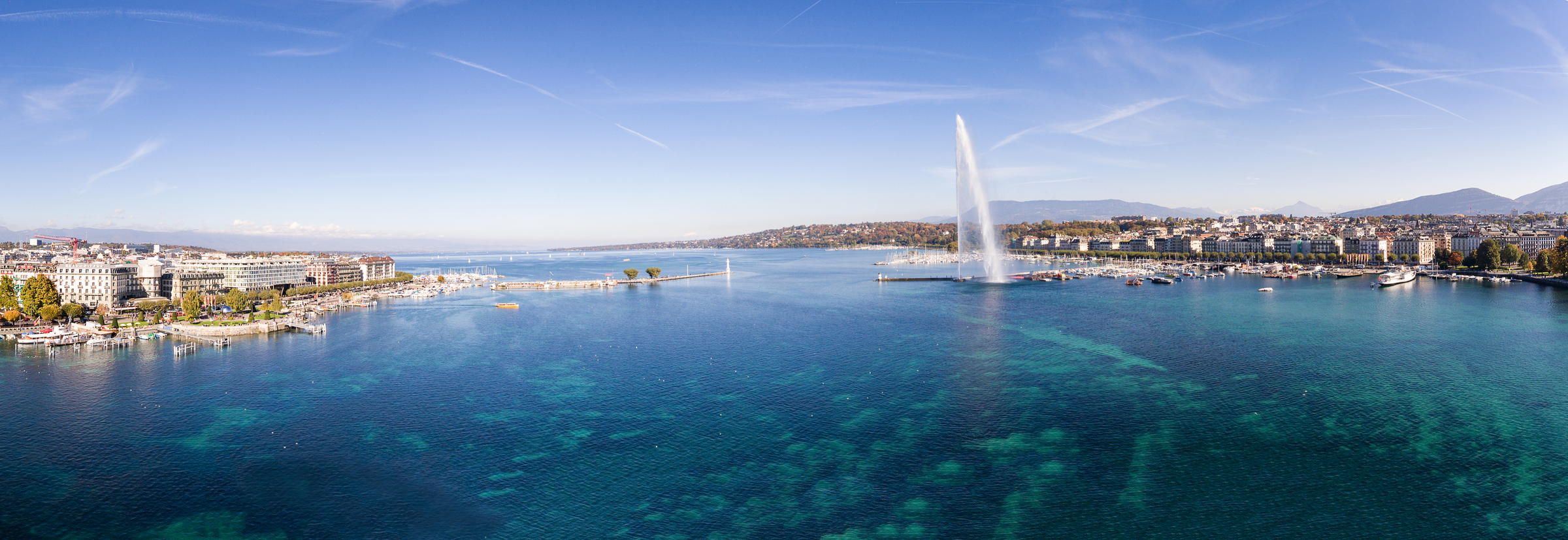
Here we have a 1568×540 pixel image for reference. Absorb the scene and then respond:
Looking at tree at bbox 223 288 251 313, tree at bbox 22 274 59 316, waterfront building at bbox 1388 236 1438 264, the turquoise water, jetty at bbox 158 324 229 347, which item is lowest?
the turquoise water

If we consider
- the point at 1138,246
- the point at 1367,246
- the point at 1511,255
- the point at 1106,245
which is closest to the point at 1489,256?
the point at 1511,255

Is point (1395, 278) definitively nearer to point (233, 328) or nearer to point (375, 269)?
point (233, 328)

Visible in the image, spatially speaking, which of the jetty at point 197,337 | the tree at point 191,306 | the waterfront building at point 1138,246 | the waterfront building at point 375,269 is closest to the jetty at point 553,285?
the waterfront building at point 375,269

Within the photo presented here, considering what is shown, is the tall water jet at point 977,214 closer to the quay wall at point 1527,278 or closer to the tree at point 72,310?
the quay wall at point 1527,278

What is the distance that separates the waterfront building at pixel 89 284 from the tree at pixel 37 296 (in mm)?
7595

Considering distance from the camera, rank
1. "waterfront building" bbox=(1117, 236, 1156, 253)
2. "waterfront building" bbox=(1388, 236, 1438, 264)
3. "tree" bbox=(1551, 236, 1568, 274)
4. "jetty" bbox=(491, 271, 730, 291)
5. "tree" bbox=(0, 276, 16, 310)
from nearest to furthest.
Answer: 1. "tree" bbox=(0, 276, 16, 310)
2. "tree" bbox=(1551, 236, 1568, 274)
3. "jetty" bbox=(491, 271, 730, 291)
4. "waterfront building" bbox=(1388, 236, 1438, 264)
5. "waterfront building" bbox=(1117, 236, 1156, 253)

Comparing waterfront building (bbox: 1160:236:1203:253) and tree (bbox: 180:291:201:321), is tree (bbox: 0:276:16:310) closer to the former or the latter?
tree (bbox: 180:291:201:321)

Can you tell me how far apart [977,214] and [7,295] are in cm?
5827

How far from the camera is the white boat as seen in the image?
54844 mm

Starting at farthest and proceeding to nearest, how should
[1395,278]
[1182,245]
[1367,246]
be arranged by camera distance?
1. [1182,245]
2. [1367,246]
3. [1395,278]

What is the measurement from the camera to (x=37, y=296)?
3541cm

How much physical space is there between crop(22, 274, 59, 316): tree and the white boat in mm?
85289

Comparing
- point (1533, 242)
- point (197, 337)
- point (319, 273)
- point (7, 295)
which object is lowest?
point (197, 337)

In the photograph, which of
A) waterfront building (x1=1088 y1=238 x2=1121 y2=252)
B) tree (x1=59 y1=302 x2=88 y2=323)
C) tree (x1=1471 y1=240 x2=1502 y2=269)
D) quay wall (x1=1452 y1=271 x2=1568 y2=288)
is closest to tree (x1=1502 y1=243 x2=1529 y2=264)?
tree (x1=1471 y1=240 x2=1502 y2=269)
